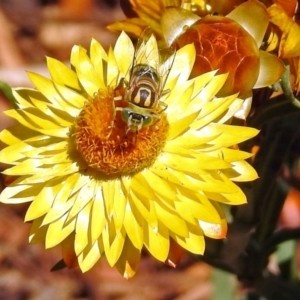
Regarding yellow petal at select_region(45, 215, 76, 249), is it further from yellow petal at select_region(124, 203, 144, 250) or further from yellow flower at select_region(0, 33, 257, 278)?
yellow petal at select_region(124, 203, 144, 250)

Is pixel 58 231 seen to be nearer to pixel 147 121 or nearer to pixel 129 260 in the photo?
pixel 129 260

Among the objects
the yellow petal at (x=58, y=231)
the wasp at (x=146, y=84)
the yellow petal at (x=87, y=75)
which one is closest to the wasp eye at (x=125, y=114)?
the wasp at (x=146, y=84)

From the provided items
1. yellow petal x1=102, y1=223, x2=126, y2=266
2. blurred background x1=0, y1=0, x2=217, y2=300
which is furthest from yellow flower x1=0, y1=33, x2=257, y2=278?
blurred background x1=0, y1=0, x2=217, y2=300

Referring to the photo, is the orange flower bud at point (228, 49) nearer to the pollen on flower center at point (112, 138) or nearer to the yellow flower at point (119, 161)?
the yellow flower at point (119, 161)

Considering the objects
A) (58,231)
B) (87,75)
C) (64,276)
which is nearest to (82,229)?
(58,231)

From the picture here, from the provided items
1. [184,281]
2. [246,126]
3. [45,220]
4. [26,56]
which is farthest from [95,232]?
[26,56]

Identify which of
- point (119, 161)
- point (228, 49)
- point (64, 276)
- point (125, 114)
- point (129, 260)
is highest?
point (228, 49)

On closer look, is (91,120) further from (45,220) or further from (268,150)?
Result: (268,150)
